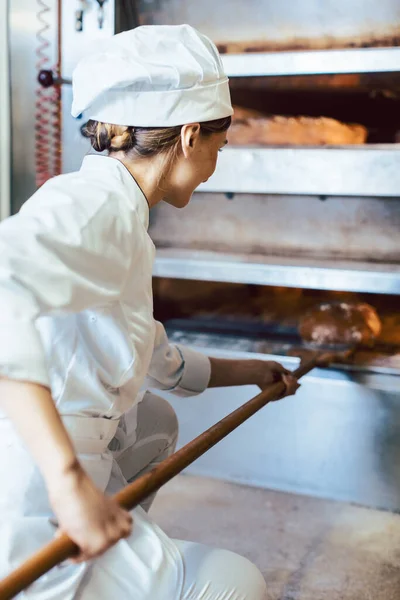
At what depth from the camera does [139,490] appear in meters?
0.97

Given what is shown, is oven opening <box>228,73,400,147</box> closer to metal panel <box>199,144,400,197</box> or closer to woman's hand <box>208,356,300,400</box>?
metal panel <box>199,144,400,197</box>

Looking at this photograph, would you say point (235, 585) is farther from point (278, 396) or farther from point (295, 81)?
point (295, 81)

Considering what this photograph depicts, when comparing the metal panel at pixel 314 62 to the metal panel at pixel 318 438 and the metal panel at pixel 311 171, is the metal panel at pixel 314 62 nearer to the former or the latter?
the metal panel at pixel 311 171

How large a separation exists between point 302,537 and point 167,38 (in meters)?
1.37

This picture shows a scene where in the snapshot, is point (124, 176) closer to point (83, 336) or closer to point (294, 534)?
point (83, 336)

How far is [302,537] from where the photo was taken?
6.37 ft

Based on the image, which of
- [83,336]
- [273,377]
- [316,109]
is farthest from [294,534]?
[316,109]

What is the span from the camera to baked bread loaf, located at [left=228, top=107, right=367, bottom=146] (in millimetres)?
2275

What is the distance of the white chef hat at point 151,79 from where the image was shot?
1.08 m

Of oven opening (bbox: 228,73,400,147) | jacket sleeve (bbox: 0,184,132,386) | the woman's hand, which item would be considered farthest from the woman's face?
oven opening (bbox: 228,73,400,147)

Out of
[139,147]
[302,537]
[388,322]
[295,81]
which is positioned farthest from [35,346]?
[388,322]

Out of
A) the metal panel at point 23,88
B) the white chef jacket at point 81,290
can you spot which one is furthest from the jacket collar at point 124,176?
the metal panel at point 23,88

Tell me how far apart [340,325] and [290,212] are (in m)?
0.45

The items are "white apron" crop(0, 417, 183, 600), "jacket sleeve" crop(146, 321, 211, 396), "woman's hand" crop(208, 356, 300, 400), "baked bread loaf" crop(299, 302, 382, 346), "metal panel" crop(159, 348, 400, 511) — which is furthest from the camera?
"baked bread loaf" crop(299, 302, 382, 346)
